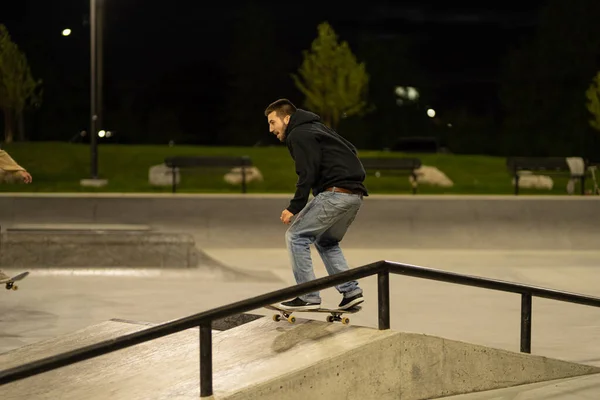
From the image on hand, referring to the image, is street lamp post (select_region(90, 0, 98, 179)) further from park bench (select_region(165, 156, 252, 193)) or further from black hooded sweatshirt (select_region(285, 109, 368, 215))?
black hooded sweatshirt (select_region(285, 109, 368, 215))

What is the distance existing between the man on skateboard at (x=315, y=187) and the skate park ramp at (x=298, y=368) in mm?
488

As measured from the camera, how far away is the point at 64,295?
39.8 feet

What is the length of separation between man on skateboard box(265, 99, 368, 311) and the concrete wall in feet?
32.2

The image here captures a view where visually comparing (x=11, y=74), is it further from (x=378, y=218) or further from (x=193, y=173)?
(x=378, y=218)

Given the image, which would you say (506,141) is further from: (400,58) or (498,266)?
(498,266)

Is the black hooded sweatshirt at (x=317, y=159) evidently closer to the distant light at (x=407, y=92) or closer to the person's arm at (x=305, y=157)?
the person's arm at (x=305, y=157)

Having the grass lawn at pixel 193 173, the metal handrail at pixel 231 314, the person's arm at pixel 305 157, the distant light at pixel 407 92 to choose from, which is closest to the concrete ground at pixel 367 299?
the metal handrail at pixel 231 314

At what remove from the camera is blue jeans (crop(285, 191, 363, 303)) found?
24.2 feet

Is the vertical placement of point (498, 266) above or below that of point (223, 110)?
below

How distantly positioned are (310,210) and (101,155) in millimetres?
24909

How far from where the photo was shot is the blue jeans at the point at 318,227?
736cm

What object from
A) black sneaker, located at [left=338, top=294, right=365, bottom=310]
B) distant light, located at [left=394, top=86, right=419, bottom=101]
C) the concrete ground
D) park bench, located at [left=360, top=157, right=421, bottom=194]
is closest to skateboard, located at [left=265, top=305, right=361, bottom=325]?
black sneaker, located at [left=338, top=294, right=365, bottom=310]

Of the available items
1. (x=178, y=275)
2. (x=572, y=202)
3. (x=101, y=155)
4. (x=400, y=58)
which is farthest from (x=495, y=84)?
(x=178, y=275)

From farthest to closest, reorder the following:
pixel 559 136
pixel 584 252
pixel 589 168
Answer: pixel 559 136, pixel 589 168, pixel 584 252
